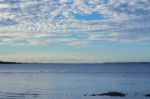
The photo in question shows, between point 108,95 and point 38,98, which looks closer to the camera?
point 38,98

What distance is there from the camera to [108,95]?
211 ft

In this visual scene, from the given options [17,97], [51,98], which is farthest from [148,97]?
[17,97]

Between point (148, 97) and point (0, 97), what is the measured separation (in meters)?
23.6

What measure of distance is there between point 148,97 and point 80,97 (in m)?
11.0

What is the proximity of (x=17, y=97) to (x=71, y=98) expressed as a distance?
8602 millimetres

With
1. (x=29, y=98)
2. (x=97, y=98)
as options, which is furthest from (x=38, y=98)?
(x=97, y=98)

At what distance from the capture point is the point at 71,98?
201ft

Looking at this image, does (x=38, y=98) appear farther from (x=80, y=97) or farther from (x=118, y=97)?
(x=118, y=97)

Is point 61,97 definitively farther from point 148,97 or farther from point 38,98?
point 148,97

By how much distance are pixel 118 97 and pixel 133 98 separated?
2392 mm

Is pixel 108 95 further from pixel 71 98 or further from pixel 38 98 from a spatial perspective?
pixel 38 98

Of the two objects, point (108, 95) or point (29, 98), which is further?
point (108, 95)

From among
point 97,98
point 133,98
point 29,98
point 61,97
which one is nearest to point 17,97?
point 29,98

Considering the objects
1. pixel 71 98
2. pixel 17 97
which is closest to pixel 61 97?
pixel 71 98
